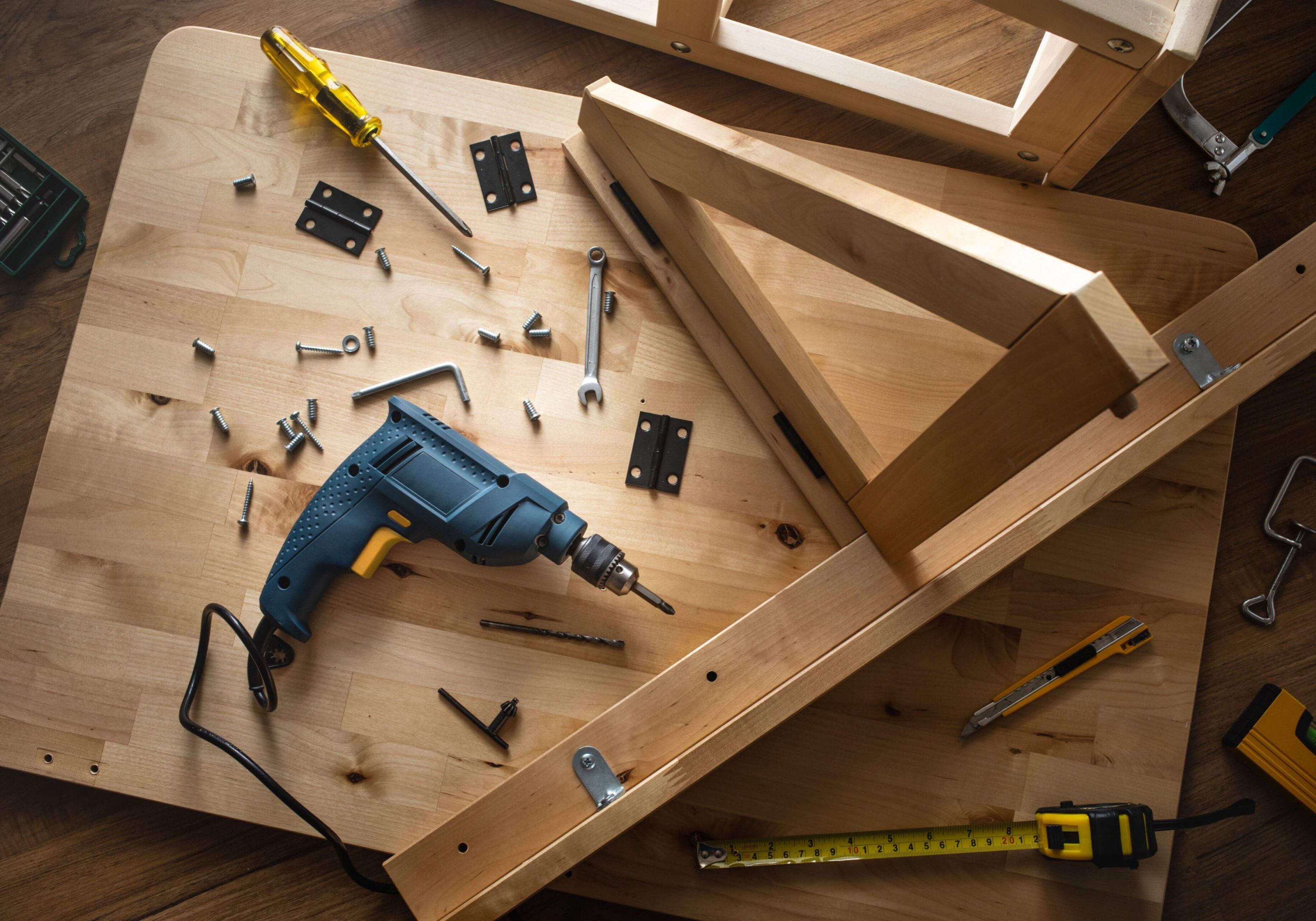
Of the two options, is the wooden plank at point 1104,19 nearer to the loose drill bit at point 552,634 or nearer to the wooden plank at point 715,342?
the wooden plank at point 715,342

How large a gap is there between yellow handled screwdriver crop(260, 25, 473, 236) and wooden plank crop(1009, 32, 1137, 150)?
3.13ft

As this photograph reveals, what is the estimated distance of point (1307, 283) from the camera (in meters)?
1.26

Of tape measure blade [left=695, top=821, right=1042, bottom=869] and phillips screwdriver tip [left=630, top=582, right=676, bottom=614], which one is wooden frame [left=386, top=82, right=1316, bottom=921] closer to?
phillips screwdriver tip [left=630, top=582, right=676, bottom=614]

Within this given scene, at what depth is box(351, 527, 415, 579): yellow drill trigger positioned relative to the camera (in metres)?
1.32

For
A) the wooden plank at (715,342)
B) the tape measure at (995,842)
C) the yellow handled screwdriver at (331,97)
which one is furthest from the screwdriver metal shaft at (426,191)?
the tape measure at (995,842)

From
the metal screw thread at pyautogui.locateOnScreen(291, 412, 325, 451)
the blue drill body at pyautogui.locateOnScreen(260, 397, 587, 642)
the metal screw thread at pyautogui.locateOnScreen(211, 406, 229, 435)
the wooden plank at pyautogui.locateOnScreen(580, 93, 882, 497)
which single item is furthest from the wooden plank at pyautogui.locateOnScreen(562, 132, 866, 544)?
the metal screw thread at pyautogui.locateOnScreen(211, 406, 229, 435)

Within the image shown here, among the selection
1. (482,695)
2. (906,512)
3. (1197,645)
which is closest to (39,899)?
(482,695)

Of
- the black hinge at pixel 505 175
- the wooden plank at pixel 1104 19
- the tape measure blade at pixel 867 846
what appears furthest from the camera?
the black hinge at pixel 505 175

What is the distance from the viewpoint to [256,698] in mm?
1360

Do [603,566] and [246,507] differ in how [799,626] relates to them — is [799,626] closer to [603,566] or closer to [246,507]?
[603,566]

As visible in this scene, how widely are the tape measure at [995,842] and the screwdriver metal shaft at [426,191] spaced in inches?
43.5

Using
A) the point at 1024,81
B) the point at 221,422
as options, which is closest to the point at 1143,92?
the point at 1024,81

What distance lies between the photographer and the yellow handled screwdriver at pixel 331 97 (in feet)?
4.67

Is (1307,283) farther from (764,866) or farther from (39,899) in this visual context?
(39,899)
